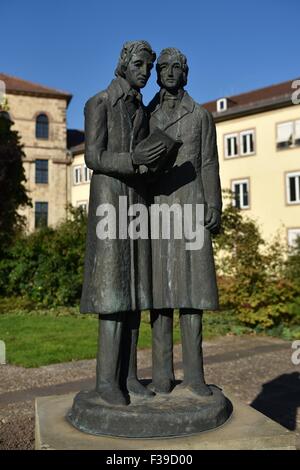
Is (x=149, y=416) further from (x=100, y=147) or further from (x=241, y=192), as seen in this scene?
(x=241, y=192)

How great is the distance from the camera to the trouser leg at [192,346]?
3.43 m

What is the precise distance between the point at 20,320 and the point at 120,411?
10.6 m

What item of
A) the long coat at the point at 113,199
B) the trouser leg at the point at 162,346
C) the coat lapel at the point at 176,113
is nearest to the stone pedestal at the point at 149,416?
the trouser leg at the point at 162,346

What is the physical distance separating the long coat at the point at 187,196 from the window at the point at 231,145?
2734cm

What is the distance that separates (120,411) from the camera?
2986mm

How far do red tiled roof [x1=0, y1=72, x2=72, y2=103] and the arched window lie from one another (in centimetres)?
194

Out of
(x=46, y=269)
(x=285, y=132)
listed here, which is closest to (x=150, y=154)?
(x=46, y=269)

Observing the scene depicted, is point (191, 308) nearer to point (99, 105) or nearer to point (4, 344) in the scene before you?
point (99, 105)

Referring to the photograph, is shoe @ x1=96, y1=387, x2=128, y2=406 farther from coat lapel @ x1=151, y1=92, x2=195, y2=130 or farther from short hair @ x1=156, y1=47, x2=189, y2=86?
short hair @ x1=156, y1=47, x2=189, y2=86

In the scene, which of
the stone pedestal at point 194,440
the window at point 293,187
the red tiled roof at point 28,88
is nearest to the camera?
the stone pedestal at point 194,440

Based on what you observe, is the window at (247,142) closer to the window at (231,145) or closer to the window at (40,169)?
the window at (231,145)

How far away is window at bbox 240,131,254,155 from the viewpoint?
1157 inches

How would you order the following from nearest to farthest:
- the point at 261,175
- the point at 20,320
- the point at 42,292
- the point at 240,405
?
the point at 240,405 < the point at 20,320 < the point at 42,292 < the point at 261,175

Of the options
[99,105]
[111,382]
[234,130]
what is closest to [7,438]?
[111,382]
